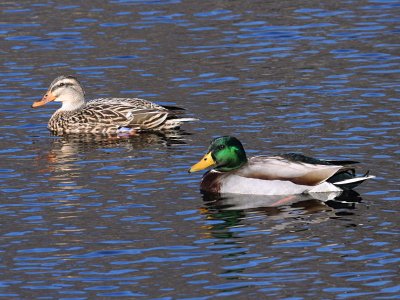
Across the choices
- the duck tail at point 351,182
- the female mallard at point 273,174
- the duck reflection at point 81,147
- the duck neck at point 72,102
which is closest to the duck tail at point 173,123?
the duck reflection at point 81,147

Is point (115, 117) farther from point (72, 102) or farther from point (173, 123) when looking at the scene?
point (72, 102)

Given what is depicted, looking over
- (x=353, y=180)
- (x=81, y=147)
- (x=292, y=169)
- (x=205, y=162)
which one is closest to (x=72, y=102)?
(x=81, y=147)

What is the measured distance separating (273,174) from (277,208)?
790mm

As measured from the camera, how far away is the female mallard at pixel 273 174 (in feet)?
55.2

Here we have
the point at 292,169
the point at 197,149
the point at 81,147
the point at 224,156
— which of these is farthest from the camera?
the point at 81,147

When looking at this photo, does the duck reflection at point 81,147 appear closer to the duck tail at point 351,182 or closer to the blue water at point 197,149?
the blue water at point 197,149

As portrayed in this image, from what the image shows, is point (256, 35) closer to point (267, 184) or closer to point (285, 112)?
point (285, 112)

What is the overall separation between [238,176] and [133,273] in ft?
13.7

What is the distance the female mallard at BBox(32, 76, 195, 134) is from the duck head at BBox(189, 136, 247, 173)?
3.83 metres

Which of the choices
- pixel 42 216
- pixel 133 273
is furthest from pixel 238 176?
pixel 133 273

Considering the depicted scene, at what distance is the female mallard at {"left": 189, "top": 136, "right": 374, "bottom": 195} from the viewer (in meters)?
16.8

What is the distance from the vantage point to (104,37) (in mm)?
27625

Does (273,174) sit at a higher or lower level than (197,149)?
higher

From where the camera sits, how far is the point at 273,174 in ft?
55.7
